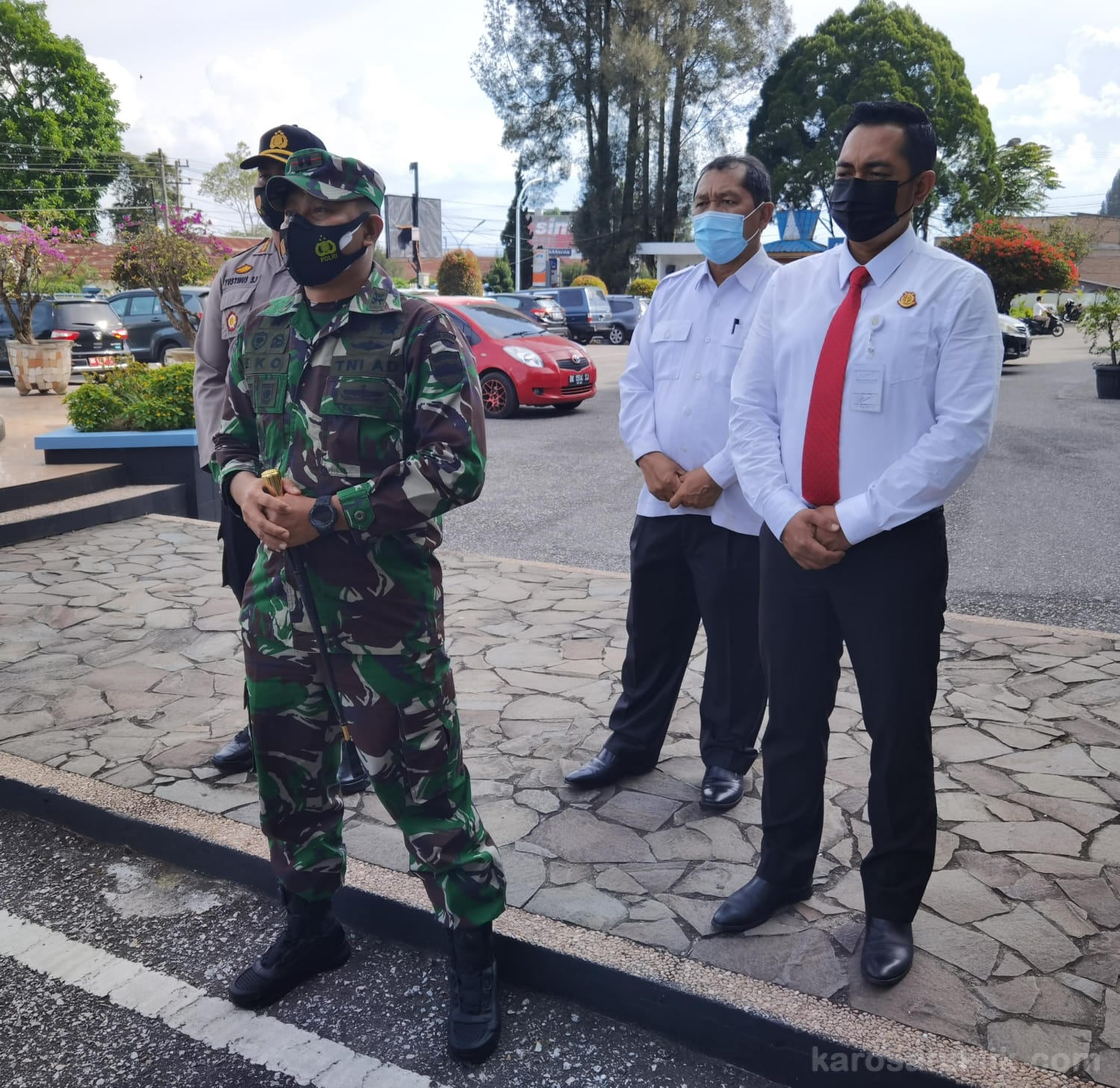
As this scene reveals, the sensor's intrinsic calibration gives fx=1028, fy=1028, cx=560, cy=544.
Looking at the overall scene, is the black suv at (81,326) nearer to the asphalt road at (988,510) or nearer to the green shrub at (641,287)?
the asphalt road at (988,510)

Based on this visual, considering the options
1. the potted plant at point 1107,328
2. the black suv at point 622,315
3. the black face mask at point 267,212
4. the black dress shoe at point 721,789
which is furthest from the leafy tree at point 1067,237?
the black face mask at point 267,212

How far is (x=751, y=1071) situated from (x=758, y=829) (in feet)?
3.22

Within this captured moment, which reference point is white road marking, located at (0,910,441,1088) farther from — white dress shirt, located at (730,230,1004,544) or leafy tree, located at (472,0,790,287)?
leafy tree, located at (472,0,790,287)

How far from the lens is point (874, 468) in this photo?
245 cm

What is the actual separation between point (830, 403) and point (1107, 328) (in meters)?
15.5

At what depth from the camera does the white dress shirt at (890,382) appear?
2318 mm

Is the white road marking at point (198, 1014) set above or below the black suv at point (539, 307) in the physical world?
below

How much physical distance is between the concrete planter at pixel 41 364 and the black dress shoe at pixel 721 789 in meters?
15.3

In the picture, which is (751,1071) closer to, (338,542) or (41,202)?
(338,542)

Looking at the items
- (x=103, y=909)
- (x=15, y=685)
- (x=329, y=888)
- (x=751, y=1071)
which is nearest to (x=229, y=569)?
(x=103, y=909)

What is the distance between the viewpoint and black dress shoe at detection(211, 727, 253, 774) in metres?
3.79

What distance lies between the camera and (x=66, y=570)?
6.58 meters

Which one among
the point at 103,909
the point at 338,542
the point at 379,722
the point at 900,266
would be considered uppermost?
the point at 900,266

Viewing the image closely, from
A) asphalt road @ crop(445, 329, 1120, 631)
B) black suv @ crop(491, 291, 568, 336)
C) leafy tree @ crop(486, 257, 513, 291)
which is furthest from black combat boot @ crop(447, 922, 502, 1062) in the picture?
leafy tree @ crop(486, 257, 513, 291)
